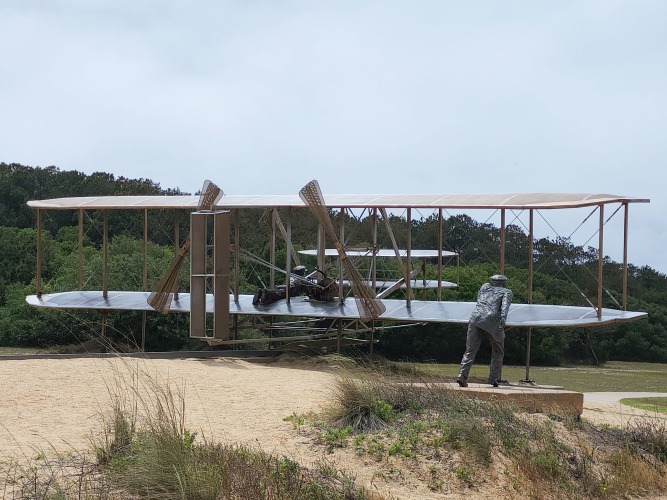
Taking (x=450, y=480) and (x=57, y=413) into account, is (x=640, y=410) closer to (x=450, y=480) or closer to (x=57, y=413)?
(x=450, y=480)

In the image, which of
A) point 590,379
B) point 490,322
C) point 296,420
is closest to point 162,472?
point 296,420

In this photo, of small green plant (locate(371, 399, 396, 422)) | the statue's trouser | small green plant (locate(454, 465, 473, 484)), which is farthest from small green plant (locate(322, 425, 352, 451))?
the statue's trouser

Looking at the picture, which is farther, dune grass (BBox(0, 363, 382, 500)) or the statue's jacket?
the statue's jacket

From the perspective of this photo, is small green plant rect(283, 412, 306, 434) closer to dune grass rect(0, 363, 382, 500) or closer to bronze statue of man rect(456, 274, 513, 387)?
dune grass rect(0, 363, 382, 500)

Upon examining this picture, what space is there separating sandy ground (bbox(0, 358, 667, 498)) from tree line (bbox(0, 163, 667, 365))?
8.57 metres

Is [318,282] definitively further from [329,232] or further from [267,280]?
[267,280]

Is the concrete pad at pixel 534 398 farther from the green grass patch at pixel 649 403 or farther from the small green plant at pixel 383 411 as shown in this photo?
the green grass patch at pixel 649 403

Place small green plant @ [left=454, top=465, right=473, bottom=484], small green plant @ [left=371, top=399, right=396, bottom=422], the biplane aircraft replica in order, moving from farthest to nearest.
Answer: the biplane aircraft replica → small green plant @ [left=371, top=399, right=396, bottom=422] → small green plant @ [left=454, top=465, right=473, bottom=484]

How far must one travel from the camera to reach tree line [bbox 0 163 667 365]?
120 feet

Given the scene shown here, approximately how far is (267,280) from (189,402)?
73.4ft

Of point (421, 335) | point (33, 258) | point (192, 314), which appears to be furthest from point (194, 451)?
point (33, 258)

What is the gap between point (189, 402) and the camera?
13.8 meters

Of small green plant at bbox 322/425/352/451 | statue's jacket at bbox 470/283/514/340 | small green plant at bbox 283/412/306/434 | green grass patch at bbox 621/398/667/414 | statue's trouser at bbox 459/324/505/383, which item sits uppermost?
statue's jacket at bbox 470/283/514/340

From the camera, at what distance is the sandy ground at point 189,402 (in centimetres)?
1131
